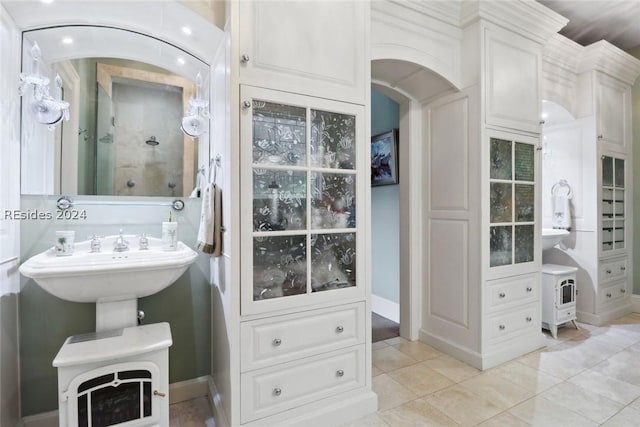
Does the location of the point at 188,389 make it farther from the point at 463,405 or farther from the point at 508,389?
the point at 508,389

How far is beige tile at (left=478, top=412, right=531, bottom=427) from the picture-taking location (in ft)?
5.93

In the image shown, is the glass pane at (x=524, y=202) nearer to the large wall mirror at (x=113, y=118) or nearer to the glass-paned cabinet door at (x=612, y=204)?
the glass-paned cabinet door at (x=612, y=204)

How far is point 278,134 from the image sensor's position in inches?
67.4

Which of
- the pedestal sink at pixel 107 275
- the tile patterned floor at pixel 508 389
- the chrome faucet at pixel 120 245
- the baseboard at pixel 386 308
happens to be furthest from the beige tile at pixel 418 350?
the chrome faucet at pixel 120 245

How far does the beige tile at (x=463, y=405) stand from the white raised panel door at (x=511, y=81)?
75.4 inches

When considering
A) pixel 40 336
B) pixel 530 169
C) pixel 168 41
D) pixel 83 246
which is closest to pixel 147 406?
pixel 40 336

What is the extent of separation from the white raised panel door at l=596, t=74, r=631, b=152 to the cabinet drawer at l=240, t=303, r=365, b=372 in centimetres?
343

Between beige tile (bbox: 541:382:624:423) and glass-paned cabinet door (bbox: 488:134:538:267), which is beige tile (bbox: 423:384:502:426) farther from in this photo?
glass-paned cabinet door (bbox: 488:134:538:267)

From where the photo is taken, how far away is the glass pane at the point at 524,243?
2689 millimetres

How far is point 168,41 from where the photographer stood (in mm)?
2006

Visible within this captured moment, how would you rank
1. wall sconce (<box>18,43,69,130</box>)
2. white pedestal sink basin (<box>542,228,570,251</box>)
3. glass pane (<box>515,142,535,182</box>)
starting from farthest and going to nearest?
white pedestal sink basin (<box>542,228,570,251</box>) → glass pane (<box>515,142,535,182</box>) → wall sconce (<box>18,43,69,130</box>)

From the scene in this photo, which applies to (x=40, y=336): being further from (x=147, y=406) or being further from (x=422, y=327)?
(x=422, y=327)

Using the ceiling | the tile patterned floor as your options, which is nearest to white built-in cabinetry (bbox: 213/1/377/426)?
the tile patterned floor

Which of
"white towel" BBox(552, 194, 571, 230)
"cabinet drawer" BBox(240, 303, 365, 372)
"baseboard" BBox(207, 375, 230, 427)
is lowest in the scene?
"baseboard" BBox(207, 375, 230, 427)
